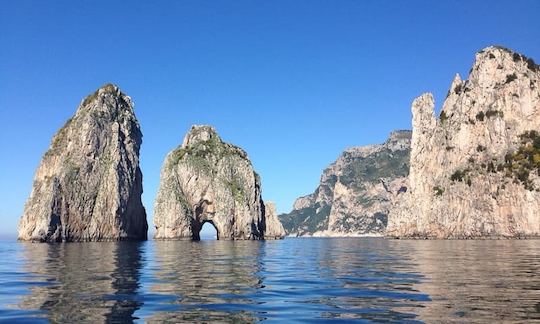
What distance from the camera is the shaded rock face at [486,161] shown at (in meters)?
156

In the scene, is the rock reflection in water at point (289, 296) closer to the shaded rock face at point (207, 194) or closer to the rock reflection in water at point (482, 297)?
the rock reflection in water at point (482, 297)

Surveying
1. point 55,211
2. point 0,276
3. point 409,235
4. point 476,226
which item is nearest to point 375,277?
point 0,276

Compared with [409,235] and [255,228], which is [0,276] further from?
[409,235]

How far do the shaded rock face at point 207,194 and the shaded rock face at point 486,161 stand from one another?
68.9 metres

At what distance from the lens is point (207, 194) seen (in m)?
165

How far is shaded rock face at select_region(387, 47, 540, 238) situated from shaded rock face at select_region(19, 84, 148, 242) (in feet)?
361

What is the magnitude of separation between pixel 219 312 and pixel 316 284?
357 inches

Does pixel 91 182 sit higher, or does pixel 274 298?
pixel 91 182

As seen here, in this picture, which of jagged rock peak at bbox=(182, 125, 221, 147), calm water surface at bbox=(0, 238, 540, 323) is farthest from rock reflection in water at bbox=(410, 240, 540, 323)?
jagged rock peak at bbox=(182, 125, 221, 147)

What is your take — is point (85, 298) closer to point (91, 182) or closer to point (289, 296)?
point (289, 296)

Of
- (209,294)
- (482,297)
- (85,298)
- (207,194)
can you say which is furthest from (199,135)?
(482,297)

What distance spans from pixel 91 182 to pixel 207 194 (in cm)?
4268

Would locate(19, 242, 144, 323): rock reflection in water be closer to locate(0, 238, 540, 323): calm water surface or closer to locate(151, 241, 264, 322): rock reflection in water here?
locate(0, 238, 540, 323): calm water surface

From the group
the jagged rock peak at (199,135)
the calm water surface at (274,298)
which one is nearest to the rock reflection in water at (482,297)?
the calm water surface at (274,298)
